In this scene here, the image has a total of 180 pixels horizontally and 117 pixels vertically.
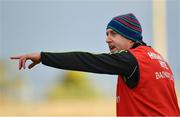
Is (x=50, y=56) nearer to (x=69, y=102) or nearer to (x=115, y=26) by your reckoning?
(x=115, y=26)

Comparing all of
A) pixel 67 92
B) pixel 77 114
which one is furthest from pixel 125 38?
pixel 67 92

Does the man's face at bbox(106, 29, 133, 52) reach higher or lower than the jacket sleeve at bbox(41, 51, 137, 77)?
higher

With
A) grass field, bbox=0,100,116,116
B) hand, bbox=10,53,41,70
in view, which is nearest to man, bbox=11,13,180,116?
hand, bbox=10,53,41,70

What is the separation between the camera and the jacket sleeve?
457 cm

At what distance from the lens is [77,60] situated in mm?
4598

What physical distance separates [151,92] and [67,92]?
19.2 m

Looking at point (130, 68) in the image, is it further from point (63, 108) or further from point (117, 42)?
point (63, 108)

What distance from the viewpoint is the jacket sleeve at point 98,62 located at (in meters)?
4.57

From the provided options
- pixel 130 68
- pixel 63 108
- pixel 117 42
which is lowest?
pixel 63 108

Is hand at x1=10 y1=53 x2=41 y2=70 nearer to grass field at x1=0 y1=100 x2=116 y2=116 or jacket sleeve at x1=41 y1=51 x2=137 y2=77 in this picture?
jacket sleeve at x1=41 y1=51 x2=137 y2=77

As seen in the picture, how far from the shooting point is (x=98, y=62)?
15.2 ft

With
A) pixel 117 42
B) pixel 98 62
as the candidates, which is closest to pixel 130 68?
pixel 98 62

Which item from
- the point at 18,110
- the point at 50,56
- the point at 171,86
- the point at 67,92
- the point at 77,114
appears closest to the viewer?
the point at 50,56

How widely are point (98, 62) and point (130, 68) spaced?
0.22 metres
